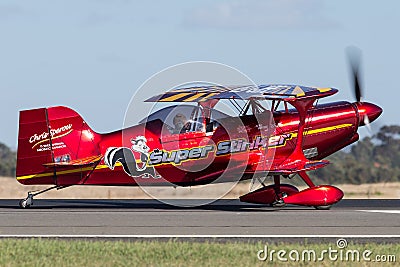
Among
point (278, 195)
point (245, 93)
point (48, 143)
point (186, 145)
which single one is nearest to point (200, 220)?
point (186, 145)

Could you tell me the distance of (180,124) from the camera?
21.7 m

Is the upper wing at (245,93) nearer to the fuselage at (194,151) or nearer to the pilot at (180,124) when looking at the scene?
the pilot at (180,124)

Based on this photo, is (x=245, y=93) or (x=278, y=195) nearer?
(x=245, y=93)

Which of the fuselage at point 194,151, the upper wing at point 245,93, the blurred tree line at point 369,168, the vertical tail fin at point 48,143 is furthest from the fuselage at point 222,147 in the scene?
the blurred tree line at point 369,168

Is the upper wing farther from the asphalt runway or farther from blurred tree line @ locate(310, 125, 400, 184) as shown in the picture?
blurred tree line @ locate(310, 125, 400, 184)

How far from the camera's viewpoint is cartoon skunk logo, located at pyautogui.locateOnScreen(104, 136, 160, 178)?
21562 millimetres

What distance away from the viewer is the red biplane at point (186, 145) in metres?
21.4

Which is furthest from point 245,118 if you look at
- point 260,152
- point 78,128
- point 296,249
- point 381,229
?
point 296,249

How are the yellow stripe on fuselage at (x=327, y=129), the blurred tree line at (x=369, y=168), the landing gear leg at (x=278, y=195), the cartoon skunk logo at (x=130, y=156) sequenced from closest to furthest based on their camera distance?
the cartoon skunk logo at (x=130, y=156), the landing gear leg at (x=278, y=195), the yellow stripe on fuselage at (x=327, y=129), the blurred tree line at (x=369, y=168)

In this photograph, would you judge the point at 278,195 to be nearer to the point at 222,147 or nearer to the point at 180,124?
the point at 222,147

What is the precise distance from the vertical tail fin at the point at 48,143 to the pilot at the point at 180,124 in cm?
186

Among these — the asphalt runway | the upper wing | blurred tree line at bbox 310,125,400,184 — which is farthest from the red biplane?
blurred tree line at bbox 310,125,400,184

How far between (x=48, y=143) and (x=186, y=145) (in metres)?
3.21

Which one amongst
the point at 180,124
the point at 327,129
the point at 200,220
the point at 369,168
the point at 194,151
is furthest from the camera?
the point at 369,168
